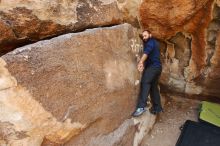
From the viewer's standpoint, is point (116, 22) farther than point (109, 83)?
Yes

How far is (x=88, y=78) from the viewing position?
9.78 feet

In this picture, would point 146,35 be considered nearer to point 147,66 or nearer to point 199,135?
point 147,66

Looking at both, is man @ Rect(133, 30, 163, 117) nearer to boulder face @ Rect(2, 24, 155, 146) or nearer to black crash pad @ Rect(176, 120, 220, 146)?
boulder face @ Rect(2, 24, 155, 146)

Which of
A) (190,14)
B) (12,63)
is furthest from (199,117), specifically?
(12,63)

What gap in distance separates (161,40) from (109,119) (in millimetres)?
1348

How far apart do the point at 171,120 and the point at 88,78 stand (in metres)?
1.62

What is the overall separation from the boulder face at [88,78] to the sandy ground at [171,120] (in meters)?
0.36

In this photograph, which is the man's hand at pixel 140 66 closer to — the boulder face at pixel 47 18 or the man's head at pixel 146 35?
the man's head at pixel 146 35

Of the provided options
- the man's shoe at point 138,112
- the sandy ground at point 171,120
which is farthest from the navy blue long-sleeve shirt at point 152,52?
the sandy ground at point 171,120

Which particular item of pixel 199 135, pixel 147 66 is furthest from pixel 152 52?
pixel 199 135

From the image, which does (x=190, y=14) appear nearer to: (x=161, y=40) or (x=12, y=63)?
(x=161, y=40)

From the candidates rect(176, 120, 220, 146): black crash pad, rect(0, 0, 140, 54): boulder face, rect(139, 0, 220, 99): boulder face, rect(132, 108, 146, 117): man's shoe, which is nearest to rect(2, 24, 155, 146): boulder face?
rect(132, 108, 146, 117): man's shoe

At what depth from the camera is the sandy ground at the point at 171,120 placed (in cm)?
380

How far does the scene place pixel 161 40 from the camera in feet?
13.3
